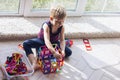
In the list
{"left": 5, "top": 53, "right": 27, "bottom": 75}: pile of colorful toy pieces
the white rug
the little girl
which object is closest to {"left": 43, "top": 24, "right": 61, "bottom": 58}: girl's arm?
the little girl

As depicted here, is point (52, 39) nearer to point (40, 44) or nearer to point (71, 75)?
point (40, 44)

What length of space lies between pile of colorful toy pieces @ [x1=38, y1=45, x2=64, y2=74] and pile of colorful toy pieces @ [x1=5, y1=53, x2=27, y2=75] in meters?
0.14

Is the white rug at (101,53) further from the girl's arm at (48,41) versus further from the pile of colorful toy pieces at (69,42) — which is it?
the girl's arm at (48,41)

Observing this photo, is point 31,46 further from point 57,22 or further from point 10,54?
point 57,22

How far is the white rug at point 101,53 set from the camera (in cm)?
211

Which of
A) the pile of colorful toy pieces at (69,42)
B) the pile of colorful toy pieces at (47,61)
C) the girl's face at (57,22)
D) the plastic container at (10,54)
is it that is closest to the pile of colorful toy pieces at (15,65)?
the plastic container at (10,54)

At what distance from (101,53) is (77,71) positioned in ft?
1.24

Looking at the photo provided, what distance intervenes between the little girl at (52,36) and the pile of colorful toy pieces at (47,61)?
38 millimetres

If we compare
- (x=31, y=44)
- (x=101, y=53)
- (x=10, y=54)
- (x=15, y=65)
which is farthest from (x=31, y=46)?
(x=101, y=53)

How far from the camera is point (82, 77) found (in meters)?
1.91

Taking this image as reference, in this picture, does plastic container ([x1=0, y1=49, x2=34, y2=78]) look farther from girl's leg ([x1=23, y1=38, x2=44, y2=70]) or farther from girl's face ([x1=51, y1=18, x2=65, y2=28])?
girl's face ([x1=51, y1=18, x2=65, y2=28])

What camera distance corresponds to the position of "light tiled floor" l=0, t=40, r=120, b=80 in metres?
1.87

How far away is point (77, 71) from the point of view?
1.97 meters

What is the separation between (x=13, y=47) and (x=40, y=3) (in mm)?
570
